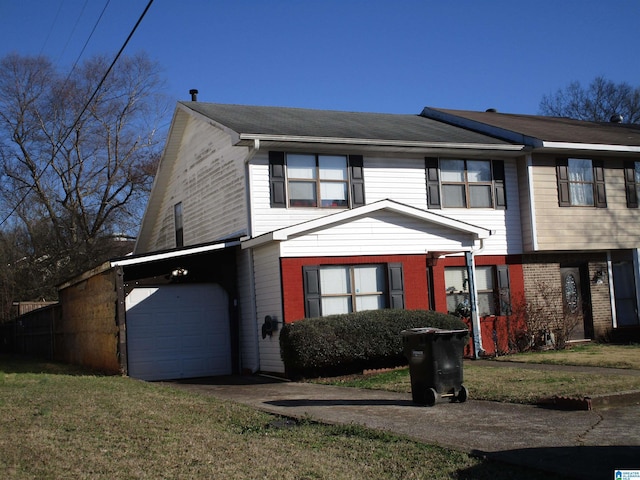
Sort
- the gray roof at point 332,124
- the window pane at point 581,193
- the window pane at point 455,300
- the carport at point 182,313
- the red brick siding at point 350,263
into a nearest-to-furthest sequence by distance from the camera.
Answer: the red brick siding at point 350,263
the carport at point 182,313
the gray roof at point 332,124
the window pane at point 455,300
the window pane at point 581,193

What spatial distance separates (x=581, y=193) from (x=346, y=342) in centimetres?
993

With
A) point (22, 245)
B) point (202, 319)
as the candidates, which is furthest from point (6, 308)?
point (202, 319)

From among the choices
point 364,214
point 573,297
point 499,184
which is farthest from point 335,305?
point 573,297

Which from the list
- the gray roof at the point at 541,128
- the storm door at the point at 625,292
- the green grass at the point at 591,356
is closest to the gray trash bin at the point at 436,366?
the green grass at the point at 591,356

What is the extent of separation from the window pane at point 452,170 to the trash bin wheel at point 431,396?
33.0 ft

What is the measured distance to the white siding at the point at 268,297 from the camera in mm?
16766

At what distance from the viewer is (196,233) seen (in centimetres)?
2170

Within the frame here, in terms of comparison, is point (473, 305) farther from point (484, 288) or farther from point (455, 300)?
point (484, 288)

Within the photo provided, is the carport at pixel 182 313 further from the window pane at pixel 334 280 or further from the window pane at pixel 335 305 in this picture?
the window pane at pixel 335 305

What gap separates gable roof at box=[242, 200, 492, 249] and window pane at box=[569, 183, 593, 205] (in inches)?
167

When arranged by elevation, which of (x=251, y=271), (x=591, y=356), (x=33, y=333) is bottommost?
(x=591, y=356)

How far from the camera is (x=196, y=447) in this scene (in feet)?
26.9

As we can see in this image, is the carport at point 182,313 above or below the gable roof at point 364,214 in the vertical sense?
below

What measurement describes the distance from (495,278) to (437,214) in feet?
9.94
